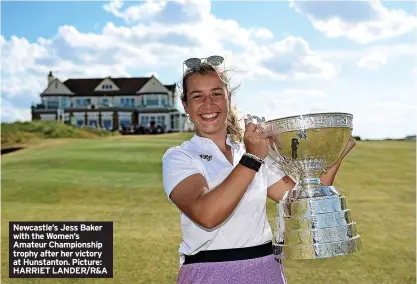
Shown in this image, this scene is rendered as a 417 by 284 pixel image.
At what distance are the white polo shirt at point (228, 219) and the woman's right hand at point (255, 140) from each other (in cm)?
21

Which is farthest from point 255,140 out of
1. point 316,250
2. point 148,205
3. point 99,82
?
point 99,82

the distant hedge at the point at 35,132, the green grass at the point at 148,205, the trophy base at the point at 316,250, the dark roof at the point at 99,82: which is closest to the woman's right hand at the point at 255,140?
the trophy base at the point at 316,250

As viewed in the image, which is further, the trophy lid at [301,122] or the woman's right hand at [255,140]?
the trophy lid at [301,122]

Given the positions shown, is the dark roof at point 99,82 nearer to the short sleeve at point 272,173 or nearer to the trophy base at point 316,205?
the short sleeve at point 272,173

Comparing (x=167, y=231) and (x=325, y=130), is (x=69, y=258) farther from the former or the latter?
(x=325, y=130)

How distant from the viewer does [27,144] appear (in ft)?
87.1

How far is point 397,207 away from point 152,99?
43.3 m

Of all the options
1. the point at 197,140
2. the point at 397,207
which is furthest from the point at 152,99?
the point at 197,140

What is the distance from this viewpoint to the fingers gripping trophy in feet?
8.47

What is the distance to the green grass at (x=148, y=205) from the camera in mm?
7891

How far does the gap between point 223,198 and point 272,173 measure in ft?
2.00

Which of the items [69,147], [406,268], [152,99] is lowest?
[406,268]

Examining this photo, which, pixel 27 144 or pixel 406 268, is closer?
pixel 406 268

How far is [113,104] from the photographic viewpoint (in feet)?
180
